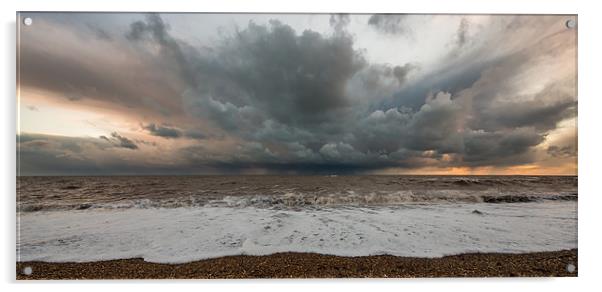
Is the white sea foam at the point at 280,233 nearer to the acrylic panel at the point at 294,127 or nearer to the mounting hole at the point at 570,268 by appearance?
the acrylic panel at the point at 294,127

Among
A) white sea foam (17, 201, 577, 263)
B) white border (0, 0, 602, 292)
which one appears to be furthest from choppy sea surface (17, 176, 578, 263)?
white border (0, 0, 602, 292)

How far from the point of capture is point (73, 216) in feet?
9.33

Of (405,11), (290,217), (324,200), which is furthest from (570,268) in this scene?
(405,11)

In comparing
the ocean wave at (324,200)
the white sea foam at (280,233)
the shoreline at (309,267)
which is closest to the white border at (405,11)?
the shoreline at (309,267)

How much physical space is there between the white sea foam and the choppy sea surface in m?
0.01

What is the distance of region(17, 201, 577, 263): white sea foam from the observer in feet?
7.59

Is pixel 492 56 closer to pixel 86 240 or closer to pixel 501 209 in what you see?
pixel 501 209

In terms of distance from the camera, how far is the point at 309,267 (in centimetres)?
219

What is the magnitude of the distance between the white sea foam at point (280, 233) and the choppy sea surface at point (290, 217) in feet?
0.04

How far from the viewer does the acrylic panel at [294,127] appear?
225 centimetres

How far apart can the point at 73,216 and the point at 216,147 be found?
2199 mm

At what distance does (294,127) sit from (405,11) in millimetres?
1781

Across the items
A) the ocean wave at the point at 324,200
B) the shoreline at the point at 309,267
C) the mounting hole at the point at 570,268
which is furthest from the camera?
the ocean wave at the point at 324,200

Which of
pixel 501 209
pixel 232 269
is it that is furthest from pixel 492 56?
pixel 232 269
